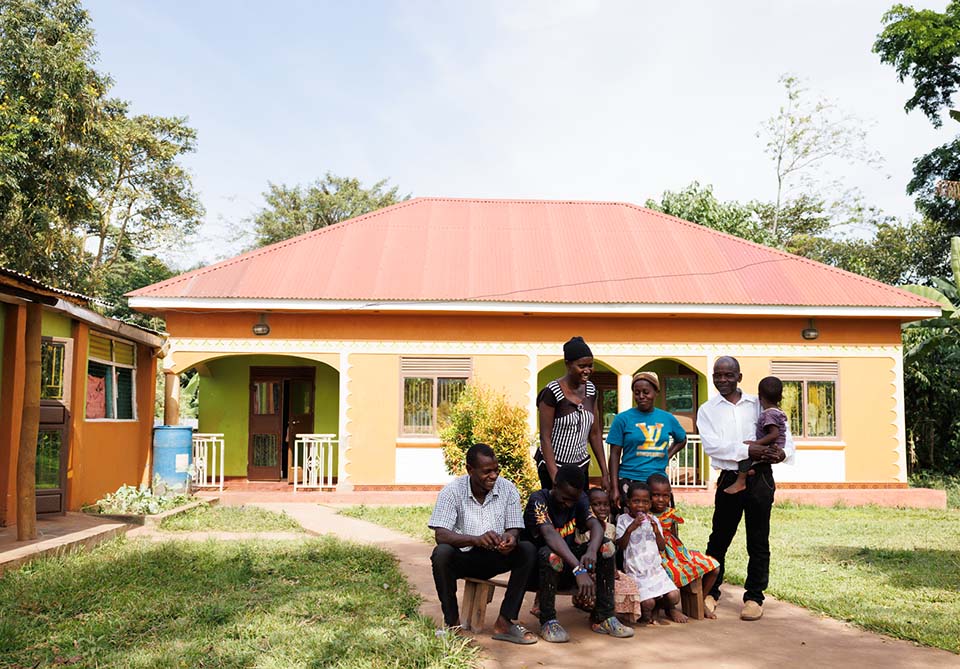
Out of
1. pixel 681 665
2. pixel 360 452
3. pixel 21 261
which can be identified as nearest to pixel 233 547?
pixel 681 665

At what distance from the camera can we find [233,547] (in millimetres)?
7457

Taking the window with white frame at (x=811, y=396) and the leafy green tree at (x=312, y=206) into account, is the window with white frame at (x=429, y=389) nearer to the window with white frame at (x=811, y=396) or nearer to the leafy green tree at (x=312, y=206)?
the window with white frame at (x=811, y=396)

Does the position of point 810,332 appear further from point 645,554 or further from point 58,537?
point 58,537

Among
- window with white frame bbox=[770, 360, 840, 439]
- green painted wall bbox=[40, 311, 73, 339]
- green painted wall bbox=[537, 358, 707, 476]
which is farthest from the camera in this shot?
green painted wall bbox=[537, 358, 707, 476]

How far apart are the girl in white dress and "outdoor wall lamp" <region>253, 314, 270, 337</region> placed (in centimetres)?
896

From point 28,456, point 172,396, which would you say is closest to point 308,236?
point 172,396

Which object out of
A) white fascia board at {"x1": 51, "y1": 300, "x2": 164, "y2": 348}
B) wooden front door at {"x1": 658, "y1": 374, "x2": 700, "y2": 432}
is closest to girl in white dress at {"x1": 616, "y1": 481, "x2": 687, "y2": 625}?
white fascia board at {"x1": 51, "y1": 300, "x2": 164, "y2": 348}

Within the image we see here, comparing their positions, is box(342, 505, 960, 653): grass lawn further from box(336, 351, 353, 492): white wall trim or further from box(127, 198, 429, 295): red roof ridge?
box(127, 198, 429, 295): red roof ridge

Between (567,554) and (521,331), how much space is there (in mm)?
8819

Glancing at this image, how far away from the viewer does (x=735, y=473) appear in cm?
529

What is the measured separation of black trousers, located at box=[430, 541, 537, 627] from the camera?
4570mm

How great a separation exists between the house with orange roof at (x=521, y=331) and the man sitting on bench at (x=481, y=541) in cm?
820

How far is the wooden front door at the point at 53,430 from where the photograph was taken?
28.1 feet

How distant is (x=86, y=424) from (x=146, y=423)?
6.50ft
